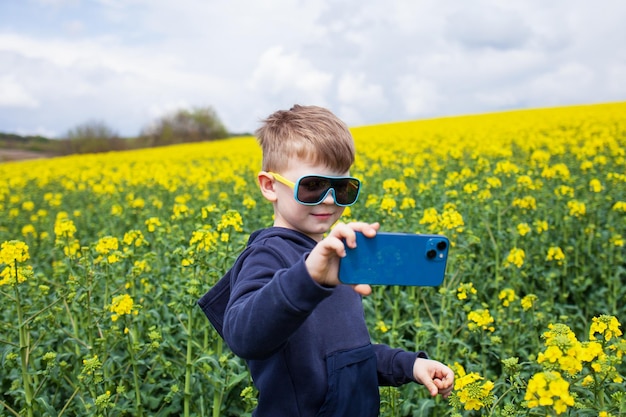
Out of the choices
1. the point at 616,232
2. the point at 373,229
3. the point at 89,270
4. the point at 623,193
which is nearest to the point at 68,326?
the point at 89,270

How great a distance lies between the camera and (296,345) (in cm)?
173

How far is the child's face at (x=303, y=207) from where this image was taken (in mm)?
1831

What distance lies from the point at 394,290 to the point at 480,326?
0.99 meters

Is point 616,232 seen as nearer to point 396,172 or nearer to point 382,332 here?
point 382,332

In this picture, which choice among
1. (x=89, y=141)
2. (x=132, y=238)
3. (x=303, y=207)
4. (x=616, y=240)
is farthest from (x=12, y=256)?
(x=89, y=141)

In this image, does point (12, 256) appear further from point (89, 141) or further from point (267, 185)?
point (89, 141)

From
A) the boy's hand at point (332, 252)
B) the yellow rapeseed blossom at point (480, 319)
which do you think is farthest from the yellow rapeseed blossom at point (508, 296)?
the boy's hand at point (332, 252)

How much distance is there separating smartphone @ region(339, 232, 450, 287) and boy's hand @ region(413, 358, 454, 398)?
0.58 meters

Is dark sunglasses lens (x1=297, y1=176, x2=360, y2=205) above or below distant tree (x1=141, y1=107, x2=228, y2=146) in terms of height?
below

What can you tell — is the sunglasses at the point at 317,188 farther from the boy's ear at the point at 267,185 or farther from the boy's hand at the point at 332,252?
the boy's hand at the point at 332,252

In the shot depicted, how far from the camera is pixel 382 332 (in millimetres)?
3623

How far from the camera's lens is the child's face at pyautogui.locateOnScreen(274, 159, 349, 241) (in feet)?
6.01

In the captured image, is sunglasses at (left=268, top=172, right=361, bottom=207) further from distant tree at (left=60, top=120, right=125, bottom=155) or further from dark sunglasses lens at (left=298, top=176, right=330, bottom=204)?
distant tree at (left=60, top=120, right=125, bottom=155)

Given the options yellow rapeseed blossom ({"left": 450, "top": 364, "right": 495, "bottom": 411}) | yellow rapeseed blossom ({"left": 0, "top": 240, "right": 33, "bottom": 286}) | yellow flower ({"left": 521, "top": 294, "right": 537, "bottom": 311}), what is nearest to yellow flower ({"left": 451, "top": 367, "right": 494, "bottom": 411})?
yellow rapeseed blossom ({"left": 450, "top": 364, "right": 495, "bottom": 411})
